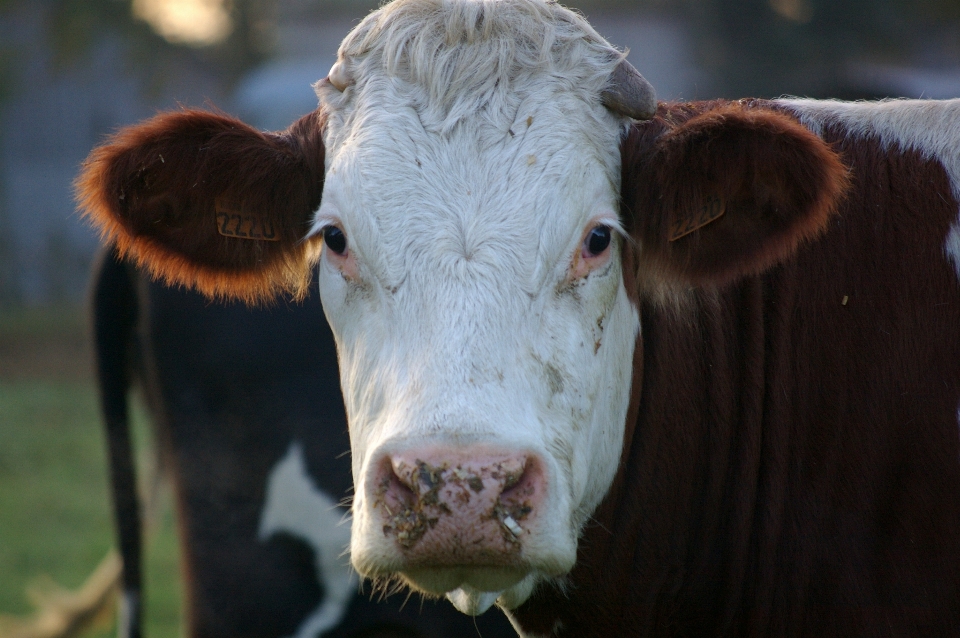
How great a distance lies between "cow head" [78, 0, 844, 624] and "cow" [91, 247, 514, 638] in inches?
Result: 40.8

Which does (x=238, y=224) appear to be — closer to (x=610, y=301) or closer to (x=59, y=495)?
(x=610, y=301)

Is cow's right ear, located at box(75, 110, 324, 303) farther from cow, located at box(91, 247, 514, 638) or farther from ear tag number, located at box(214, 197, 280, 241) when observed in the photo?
cow, located at box(91, 247, 514, 638)

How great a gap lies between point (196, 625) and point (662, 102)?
282cm

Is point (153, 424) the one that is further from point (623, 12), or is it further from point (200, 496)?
point (623, 12)

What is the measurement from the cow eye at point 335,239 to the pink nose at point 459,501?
0.71 meters

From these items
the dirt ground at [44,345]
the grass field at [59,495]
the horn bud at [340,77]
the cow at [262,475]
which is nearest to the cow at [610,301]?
the horn bud at [340,77]

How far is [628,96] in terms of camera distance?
98.1 inches

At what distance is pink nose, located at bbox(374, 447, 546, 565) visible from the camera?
1.91 metres

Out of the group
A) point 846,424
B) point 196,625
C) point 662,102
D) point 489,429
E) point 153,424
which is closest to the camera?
point 489,429

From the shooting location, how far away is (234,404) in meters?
3.84

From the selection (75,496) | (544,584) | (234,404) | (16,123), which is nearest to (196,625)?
(234,404)

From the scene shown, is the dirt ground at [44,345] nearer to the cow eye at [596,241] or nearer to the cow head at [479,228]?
the cow head at [479,228]

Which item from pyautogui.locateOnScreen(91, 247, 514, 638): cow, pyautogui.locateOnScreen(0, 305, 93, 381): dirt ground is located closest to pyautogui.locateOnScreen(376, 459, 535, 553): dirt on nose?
pyautogui.locateOnScreen(91, 247, 514, 638): cow

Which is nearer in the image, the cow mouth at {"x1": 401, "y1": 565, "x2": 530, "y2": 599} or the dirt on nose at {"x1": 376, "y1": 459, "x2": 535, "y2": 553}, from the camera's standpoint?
the dirt on nose at {"x1": 376, "y1": 459, "x2": 535, "y2": 553}
